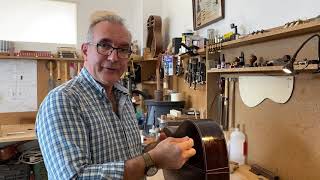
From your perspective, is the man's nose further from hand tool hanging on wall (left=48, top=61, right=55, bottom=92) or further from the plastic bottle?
hand tool hanging on wall (left=48, top=61, right=55, bottom=92)

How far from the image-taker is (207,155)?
1.11 metres

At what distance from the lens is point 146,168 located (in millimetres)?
832

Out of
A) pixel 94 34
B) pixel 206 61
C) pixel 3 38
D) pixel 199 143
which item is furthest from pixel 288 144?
pixel 3 38

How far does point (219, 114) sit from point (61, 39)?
2.36 metres

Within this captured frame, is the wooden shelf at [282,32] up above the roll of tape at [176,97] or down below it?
above

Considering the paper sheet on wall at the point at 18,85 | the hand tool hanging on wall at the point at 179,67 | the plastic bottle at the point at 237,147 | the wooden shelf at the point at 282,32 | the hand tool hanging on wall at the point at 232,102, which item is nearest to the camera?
the wooden shelf at the point at 282,32

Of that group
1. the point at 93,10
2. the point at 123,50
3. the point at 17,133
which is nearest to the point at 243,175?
the point at 123,50

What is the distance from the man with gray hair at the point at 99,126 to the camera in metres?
0.81

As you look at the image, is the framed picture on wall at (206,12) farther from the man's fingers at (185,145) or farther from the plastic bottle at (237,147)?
the man's fingers at (185,145)

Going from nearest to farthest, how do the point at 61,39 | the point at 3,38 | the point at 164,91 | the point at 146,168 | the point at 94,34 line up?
1. the point at 146,168
2. the point at 94,34
3. the point at 164,91
4. the point at 3,38
5. the point at 61,39

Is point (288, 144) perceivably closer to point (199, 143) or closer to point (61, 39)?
point (199, 143)

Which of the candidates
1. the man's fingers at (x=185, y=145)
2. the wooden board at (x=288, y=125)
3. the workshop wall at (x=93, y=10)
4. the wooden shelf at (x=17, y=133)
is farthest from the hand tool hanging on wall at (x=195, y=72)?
the wooden shelf at (x=17, y=133)

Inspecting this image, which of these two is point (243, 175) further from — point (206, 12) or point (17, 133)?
point (17, 133)

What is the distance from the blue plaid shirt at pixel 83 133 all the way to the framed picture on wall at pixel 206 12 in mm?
1387
